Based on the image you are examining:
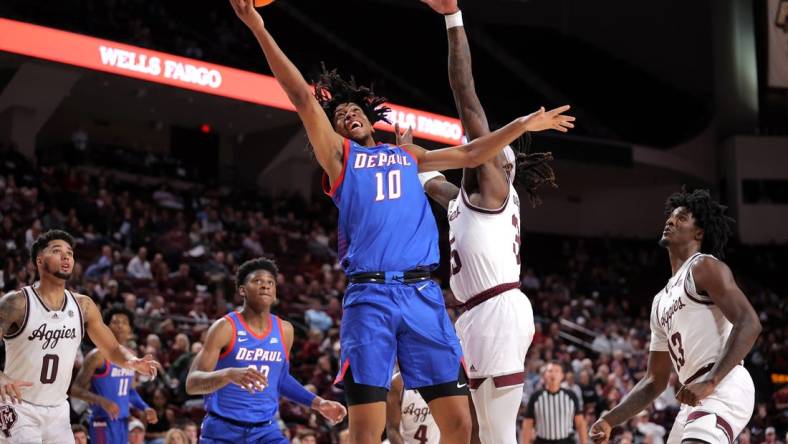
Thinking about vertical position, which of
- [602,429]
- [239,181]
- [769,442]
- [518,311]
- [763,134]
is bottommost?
[769,442]

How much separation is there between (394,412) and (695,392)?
3.28 meters

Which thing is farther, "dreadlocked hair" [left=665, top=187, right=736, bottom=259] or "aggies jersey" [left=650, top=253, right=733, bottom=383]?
"dreadlocked hair" [left=665, top=187, right=736, bottom=259]

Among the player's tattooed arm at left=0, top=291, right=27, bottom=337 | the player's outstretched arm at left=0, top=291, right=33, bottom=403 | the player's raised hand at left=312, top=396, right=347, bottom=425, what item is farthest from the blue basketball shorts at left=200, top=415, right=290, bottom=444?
the player's tattooed arm at left=0, top=291, right=27, bottom=337

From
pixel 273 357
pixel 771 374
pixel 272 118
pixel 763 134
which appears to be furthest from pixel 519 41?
pixel 273 357

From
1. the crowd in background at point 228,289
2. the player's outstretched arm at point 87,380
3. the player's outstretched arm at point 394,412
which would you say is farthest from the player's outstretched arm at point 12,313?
the crowd in background at point 228,289

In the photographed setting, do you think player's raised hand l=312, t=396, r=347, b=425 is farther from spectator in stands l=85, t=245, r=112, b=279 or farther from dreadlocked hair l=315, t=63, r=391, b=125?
spectator in stands l=85, t=245, r=112, b=279

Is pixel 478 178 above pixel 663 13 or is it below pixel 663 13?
below

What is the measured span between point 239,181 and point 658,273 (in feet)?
39.6

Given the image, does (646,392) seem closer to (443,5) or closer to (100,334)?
(443,5)

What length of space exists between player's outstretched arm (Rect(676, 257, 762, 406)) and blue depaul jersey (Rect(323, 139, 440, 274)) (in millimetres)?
1449

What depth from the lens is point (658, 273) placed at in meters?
28.1

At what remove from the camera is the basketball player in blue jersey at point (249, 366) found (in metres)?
6.70

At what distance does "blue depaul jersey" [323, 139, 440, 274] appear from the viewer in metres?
4.52

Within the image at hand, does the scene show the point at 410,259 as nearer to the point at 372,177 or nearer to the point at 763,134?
the point at 372,177
